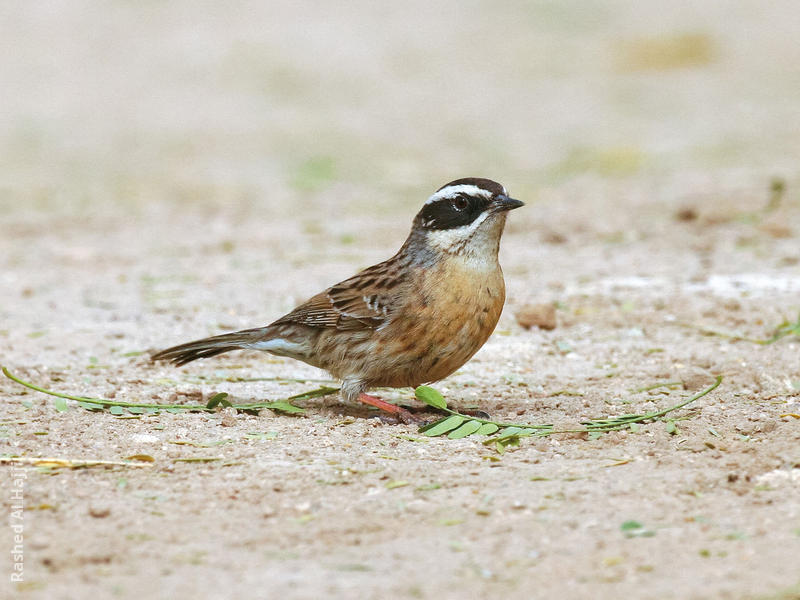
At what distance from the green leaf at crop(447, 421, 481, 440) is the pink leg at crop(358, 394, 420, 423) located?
452mm

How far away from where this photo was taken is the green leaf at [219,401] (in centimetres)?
689

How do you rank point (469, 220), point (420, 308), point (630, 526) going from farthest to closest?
point (469, 220) < point (420, 308) < point (630, 526)

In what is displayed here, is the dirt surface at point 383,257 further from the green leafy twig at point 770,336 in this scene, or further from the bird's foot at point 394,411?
the bird's foot at point 394,411

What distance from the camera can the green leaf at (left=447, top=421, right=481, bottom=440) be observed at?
627 cm

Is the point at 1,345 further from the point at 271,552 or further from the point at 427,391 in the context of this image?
the point at 271,552

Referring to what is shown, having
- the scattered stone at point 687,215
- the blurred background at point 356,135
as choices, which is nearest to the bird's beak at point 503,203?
the blurred background at point 356,135

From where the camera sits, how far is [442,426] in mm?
6395

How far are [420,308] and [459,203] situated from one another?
72cm

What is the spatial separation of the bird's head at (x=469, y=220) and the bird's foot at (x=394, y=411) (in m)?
0.93

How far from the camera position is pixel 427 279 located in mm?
6875

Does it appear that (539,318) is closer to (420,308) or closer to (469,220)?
(469,220)

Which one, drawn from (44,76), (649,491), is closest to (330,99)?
(44,76)

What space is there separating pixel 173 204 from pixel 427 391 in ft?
30.6

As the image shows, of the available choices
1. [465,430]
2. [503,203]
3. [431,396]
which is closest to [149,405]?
[431,396]
